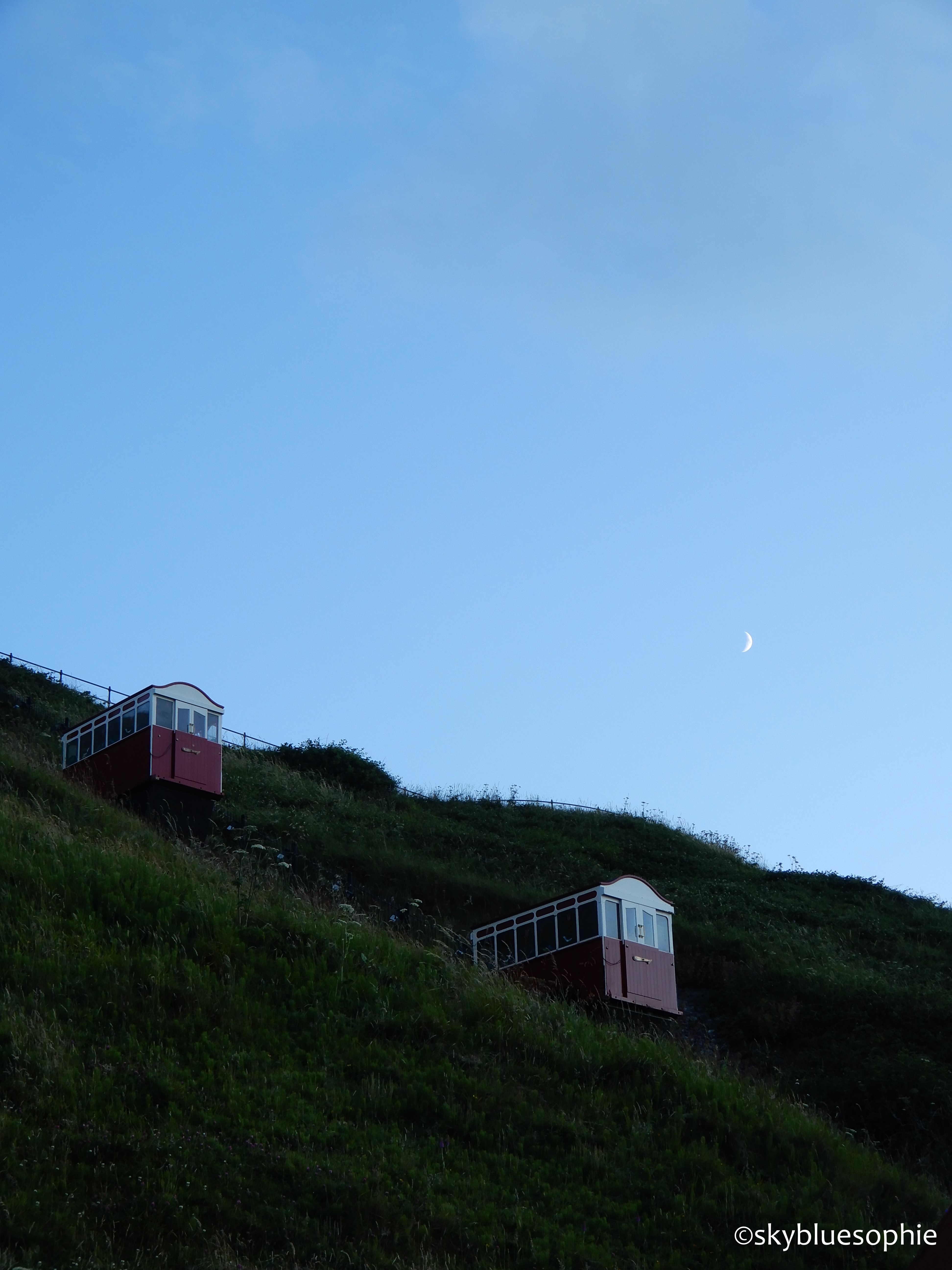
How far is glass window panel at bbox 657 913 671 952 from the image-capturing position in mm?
28562

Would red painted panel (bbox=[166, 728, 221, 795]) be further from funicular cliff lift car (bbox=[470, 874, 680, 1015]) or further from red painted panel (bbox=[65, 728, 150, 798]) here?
funicular cliff lift car (bbox=[470, 874, 680, 1015])

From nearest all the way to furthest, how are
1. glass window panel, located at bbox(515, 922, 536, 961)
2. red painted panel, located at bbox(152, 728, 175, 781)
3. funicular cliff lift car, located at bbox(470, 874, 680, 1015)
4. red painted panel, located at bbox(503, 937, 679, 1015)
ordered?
red painted panel, located at bbox(503, 937, 679, 1015), funicular cliff lift car, located at bbox(470, 874, 680, 1015), glass window panel, located at bbox(515, 922, 536, 961), red painted panel, located at bbox(152, 728, 175, 781)

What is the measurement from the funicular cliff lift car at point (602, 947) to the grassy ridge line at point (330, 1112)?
20.5ft

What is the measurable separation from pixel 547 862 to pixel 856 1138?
2095 centimetres

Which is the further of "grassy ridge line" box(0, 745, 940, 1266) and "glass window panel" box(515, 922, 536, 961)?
"glass window panel" box(515, 922, 536, 961)

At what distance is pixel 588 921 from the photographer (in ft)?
90.5

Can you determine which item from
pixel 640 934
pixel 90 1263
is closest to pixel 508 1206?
pixel 90 1263

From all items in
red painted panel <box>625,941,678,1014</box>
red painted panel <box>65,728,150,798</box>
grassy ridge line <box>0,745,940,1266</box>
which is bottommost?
grassy ridge line <box>0,745,940,1266</box>

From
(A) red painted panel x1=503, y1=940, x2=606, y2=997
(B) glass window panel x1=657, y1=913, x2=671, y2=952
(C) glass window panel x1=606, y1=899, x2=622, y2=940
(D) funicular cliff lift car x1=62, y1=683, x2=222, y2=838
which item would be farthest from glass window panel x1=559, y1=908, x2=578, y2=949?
(D) funicular cliff lift car x1=62, y1=683, x2=222, y2=838

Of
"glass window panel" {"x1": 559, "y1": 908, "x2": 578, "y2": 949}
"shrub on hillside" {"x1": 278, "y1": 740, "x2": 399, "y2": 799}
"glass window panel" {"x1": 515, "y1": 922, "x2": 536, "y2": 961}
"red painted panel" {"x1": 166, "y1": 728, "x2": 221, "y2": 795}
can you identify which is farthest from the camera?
"shrub on hillside" {"x1": 278, "y1": 740, "x2": 399, "y2": 799}

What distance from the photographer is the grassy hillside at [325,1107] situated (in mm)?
13219

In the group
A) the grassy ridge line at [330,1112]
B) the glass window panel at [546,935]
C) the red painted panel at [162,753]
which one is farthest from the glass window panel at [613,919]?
the red painted panel at [162,753]

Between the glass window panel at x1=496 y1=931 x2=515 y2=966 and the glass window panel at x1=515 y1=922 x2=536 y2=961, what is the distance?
11 cm

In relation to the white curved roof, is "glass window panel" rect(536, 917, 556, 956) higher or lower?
lower
